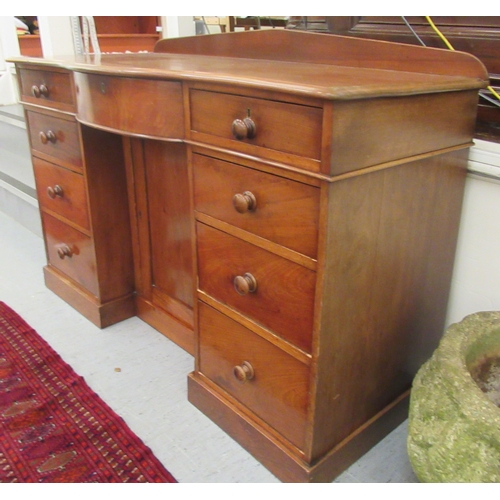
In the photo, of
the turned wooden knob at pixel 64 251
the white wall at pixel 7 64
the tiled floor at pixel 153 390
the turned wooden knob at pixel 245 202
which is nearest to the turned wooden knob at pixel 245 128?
the turned wooden knob at pixel 245 202

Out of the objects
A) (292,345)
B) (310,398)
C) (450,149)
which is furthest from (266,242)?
(450,149)

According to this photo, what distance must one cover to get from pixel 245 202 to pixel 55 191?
1013 mm

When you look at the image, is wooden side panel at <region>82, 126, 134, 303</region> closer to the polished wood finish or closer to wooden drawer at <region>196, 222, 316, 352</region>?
wooden drawer at <region>196, 222, 316, 352</region>

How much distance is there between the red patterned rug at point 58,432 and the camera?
1168 mm

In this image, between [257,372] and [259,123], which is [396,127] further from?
[257,372]

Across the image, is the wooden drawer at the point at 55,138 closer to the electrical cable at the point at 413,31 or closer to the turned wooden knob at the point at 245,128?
A: the turned wooden knob at the point at 245,128

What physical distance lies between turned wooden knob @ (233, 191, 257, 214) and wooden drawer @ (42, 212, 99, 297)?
0.84 m

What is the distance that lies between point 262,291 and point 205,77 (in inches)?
17.3

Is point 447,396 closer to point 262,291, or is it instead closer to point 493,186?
point 262,291

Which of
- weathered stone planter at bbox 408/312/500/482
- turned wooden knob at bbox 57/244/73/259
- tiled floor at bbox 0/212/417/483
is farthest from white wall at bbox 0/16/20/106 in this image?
weathered stone planter at bbox 408/312/500/482

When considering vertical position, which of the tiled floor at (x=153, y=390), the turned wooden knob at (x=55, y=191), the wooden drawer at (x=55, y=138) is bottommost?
the tiled floor at (x=153, y=390)

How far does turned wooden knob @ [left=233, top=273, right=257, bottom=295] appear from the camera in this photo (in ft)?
3.46

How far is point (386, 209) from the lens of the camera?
965 millimetres

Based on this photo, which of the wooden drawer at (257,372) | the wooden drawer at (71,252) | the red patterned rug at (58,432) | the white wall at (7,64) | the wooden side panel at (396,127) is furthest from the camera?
the white wall at (7,64)
